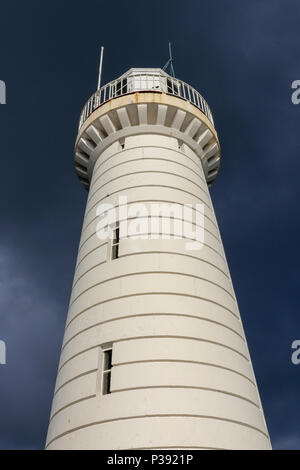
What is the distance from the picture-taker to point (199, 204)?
1206cm

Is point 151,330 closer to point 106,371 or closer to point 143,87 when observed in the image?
point 106,371

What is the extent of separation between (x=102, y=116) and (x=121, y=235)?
5.70 metres

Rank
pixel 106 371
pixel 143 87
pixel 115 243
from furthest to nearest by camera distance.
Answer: pixel 143 87
pixel 115 243
pixel 106 371

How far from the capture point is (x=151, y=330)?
8.33 m

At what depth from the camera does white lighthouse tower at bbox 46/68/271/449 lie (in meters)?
7.34

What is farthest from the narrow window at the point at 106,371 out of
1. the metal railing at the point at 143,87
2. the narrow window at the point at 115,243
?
the metal railing at the point at 143,87

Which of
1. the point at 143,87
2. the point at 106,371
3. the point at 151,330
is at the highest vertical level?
the point at 143,87

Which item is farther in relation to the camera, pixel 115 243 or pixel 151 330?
pixel 115 243

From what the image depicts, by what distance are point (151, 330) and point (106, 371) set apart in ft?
4.27

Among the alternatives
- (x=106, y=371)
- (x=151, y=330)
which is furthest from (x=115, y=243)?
(x=106, y=371)

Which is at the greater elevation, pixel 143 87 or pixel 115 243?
pixel 143 87
